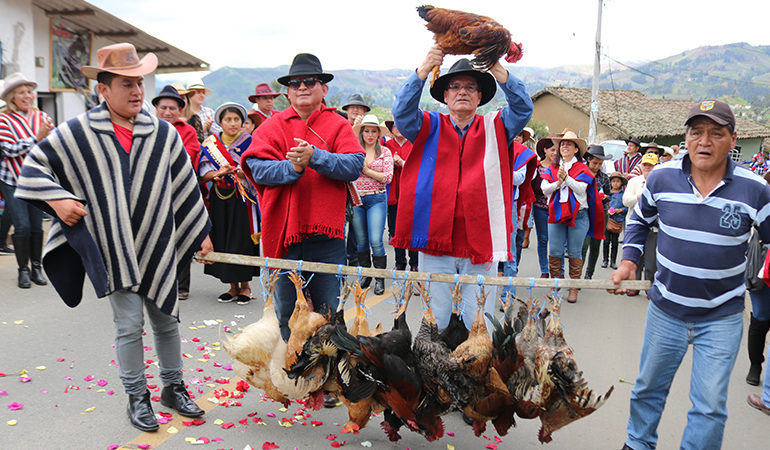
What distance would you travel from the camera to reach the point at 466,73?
3.59 meters

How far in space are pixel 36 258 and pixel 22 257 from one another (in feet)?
0.59

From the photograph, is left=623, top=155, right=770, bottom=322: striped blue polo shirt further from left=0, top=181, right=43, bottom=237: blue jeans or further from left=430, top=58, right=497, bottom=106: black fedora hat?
left=0, top=181, right=43, bottom=237: blue jeans

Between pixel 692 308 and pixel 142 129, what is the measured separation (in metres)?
3.46

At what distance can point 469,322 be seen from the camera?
3.95 m

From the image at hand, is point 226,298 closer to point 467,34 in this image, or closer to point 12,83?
point 12,83

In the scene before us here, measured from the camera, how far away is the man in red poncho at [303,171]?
12.0ft

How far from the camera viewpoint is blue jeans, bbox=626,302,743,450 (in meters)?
2.95

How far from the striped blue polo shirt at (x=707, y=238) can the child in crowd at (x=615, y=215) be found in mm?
6396

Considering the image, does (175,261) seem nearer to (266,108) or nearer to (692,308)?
(692,308)

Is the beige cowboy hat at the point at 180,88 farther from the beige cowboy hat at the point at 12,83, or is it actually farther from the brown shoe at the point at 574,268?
the brown shoe at the point at 574,268

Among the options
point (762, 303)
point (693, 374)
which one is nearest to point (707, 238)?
point (693, 374)

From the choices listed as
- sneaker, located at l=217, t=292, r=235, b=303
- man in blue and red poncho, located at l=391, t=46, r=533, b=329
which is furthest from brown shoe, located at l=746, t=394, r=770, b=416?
sneaker, located at l=217, t=292, r=235, b=303

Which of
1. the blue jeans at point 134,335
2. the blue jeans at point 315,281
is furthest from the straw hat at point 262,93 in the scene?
the blue jeans at point 134,335

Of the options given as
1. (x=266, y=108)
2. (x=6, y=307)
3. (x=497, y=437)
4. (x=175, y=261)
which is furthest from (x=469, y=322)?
(x=266, y=108)
